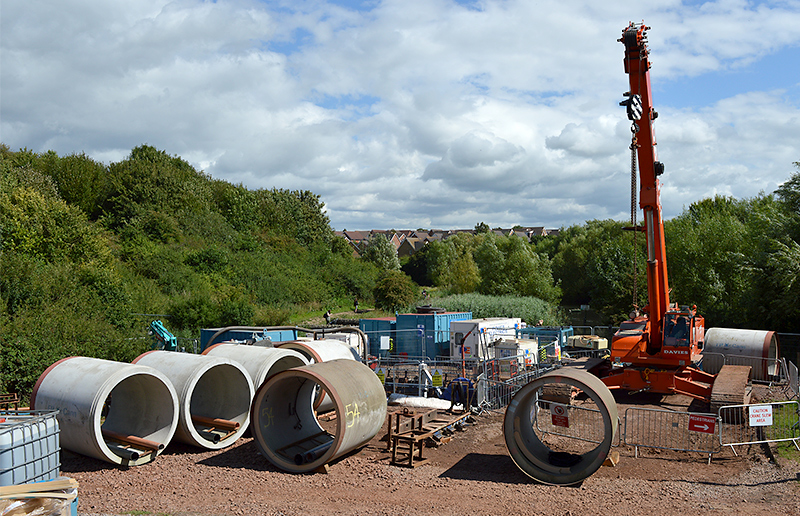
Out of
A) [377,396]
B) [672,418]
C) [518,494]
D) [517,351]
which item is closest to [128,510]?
[377,396]

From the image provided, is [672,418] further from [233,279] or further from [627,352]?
[233,279]

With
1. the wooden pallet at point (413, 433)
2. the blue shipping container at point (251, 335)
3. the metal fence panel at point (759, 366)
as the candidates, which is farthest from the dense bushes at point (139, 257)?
the metal fence panel at point (759, 366)

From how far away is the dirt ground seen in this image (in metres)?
9.60

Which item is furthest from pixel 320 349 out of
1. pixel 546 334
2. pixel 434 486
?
pixel 546 334

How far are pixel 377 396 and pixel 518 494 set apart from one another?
3.61 m

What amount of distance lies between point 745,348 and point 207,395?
700 inches

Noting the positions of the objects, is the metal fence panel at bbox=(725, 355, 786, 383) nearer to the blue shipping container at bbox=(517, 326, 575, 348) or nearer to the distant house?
the blue shipping container at bbox=(517, 326, 575, 348)

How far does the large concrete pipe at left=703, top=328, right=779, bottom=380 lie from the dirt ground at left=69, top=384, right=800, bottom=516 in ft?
27.1

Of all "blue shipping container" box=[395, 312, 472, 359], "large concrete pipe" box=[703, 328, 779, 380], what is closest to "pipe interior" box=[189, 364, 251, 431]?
"blue shipping container" box=[395, 312, 472, 359]

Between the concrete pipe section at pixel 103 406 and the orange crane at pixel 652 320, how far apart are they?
41.3ft

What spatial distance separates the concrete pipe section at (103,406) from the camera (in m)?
11.5

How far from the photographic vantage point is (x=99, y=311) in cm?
2458

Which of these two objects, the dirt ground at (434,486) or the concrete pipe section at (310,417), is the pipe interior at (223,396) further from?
the dirt ground at (434,486)

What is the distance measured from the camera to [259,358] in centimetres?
1503
